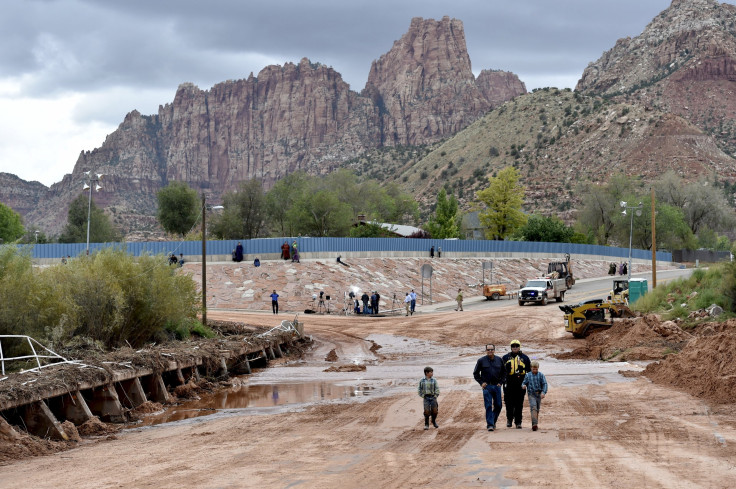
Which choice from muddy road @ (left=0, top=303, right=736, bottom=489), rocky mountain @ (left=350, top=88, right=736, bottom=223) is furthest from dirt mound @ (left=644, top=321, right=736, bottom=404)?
rocky mountain @ (left=350, top=88, right=736, bottom=223)

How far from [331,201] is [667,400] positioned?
72.6 meters

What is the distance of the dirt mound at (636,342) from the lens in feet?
90.3

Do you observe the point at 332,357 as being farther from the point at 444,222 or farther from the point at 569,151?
the point at 569,151

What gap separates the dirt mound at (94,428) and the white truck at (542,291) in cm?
3493

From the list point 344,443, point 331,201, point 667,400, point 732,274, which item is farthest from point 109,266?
point 331,201

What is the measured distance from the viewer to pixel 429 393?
1541cm

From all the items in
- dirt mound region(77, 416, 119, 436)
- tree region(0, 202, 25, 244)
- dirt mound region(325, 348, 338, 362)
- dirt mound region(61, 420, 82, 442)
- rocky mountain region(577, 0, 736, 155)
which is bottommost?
dirt mound region(325, 348, 338, 362)

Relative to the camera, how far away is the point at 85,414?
1756 centimetres

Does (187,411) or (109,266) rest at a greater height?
(109,266)

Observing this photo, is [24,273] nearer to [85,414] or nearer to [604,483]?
[85,414]

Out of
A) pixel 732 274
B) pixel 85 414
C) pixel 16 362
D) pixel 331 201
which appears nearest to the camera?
pixel 85 414

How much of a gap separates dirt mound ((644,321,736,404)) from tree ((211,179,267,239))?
83059mm

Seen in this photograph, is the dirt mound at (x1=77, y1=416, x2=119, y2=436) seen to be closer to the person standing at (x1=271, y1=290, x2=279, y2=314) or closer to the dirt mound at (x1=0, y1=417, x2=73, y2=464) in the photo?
the dirt mound at (x1=0, y1=417, x2=73, y2=464)

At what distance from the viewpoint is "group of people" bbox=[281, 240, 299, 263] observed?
5475 cm
